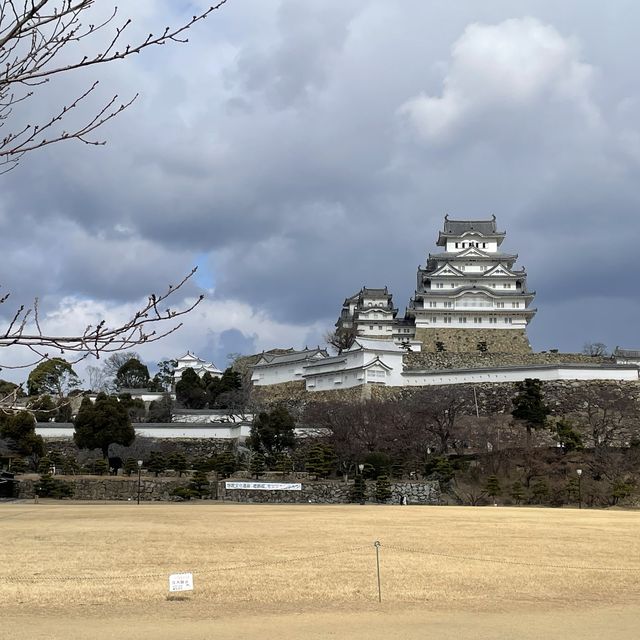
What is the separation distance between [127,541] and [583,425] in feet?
109

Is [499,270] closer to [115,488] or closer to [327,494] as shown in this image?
[327,494]

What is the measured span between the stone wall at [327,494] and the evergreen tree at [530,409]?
8.10 m

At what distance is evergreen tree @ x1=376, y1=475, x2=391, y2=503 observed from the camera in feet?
119

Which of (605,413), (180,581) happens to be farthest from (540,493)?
(180,581)

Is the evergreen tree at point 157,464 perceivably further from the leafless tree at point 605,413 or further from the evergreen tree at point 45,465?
the leafless tree at point 605,413

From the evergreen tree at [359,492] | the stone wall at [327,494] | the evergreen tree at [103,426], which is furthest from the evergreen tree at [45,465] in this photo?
the evergreen tree at [359,492]

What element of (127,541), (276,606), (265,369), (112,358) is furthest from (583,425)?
(112,358)

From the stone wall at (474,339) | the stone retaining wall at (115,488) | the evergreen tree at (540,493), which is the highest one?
the stone wall at (474,339)

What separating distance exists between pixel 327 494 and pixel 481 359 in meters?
20.8

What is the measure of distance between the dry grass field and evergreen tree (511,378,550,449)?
64.5 ft

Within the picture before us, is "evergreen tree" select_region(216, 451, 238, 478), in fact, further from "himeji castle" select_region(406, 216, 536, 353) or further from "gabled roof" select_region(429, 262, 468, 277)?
"gabled roof" select_region(429, 262, 468, 277)

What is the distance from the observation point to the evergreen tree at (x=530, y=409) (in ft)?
140

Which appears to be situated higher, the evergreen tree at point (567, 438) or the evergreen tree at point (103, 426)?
the evergreen tree at point (103, 426)

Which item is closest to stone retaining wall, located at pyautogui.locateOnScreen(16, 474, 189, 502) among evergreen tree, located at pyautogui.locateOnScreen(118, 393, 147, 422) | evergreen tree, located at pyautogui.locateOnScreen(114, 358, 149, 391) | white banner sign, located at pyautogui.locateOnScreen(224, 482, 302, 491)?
A: white banner sign, located at pyautogui.locateOnScreen(224, 482, 302, 491)
